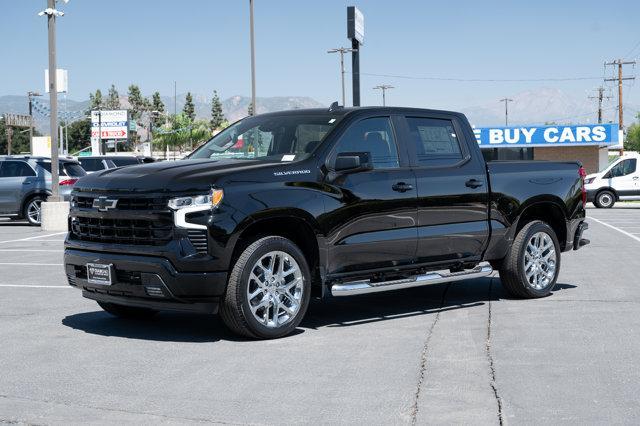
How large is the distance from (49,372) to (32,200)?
19.0 meters

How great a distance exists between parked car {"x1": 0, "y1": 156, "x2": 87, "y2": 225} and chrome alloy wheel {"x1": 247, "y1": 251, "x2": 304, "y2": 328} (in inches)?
689

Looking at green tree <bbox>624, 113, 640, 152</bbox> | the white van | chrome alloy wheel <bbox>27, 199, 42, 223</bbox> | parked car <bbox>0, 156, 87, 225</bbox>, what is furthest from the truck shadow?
green tree <bbox>624, 113, 640, 152</bbox>

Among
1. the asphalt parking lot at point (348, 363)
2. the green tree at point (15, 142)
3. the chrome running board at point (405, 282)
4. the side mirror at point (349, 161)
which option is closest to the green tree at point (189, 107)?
the green tree at point (15, 142)

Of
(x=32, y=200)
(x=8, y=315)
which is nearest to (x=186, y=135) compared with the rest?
(x=32, y=200)

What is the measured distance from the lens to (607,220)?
26.5 m

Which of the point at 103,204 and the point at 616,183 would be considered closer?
the point at 103,204

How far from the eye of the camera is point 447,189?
9188 millimetres

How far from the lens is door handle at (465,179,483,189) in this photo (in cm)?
939

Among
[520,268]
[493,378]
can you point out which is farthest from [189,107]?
[493,378]

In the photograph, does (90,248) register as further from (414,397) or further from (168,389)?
(414,397)

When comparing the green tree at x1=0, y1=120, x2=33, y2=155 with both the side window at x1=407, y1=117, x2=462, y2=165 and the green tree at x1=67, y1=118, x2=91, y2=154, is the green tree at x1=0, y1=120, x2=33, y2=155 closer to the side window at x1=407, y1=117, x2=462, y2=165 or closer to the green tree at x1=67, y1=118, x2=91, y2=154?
the green tree at x1=67, y1=118, x2=91, y2=154

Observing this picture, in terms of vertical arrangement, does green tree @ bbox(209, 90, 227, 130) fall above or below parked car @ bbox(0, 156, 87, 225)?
above

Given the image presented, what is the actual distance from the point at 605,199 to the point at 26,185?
2152cm

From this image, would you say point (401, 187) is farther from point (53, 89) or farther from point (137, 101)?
point (137, 101)
